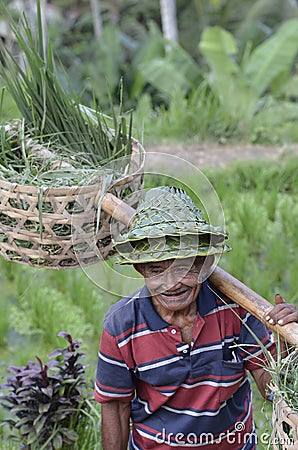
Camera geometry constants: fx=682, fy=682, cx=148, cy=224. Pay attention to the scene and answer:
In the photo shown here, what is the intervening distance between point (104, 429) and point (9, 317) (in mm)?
1941

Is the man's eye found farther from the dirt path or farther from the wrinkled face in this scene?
the dirt path

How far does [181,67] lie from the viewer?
842 cm

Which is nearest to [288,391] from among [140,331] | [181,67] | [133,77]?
[140,331]

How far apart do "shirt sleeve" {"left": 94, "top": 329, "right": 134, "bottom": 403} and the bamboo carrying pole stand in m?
0.32

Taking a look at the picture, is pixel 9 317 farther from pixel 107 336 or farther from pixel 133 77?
pixel 133 77

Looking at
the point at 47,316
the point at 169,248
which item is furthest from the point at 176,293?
the point at 47,316

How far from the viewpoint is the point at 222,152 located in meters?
6.09

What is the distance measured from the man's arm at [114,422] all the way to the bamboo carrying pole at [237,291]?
0.49 metres

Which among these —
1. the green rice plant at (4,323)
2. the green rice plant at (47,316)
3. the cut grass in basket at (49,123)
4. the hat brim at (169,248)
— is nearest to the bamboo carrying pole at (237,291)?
the hat brim at (169,248)

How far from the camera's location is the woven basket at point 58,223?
1.64m

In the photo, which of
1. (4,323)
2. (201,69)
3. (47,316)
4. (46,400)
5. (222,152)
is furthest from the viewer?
(201,69)

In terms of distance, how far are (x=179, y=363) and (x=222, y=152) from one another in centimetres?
452

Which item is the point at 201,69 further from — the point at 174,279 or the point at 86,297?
the point at 174,279

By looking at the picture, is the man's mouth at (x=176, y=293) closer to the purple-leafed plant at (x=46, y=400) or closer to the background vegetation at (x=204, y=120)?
the background vegetation at (x=204, y=120)
